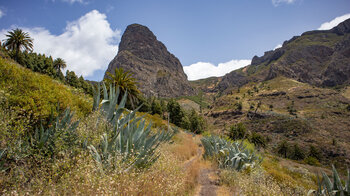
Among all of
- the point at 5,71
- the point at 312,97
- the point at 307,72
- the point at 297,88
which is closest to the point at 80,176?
the point at 5,71

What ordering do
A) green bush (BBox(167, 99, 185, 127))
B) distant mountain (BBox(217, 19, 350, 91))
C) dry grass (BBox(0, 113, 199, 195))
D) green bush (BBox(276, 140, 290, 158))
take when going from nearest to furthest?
dry grass (BBox(0, 113, 199, 195))
green bush (BBox(276, 140, 290, 158))
green bush (BBox(167, 99, 185, 127))
distant mountain (BBox(217, 19, 350, 91))

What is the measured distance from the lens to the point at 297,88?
97188 mm

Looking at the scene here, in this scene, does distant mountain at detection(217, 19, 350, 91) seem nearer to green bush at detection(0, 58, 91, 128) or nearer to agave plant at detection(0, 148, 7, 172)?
green bush at detection(0, 58, 91, 128)

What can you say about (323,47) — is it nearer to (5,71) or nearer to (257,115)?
(257,115)

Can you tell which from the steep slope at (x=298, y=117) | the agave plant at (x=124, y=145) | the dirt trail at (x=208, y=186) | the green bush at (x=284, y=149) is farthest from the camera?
the steep slope at (x=298, y=117)

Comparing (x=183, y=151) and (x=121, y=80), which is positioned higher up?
(x=121, y=80)

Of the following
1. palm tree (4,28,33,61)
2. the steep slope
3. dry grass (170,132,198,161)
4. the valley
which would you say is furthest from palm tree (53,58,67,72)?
the steep slope

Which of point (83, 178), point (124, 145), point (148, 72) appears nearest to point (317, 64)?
point (148, 72)

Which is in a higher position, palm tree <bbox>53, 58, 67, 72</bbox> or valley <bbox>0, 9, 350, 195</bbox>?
palm tree <bbox>53, 58, 67, 72</bbox>

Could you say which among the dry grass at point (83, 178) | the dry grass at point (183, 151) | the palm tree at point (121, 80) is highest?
the palm tree at point (121, 80)

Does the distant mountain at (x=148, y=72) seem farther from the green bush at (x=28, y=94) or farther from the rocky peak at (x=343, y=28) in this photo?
the rocky peak at (x=343, y=28)

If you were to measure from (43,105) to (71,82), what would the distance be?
58430 millimetres

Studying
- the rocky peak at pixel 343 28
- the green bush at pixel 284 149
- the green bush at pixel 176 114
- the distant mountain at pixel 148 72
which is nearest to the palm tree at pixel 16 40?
the green bush at pixel 176 114

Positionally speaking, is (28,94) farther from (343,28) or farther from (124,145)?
(343,28)
